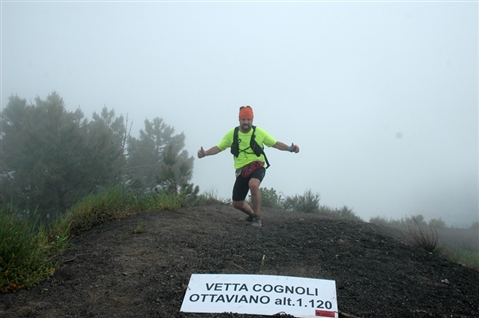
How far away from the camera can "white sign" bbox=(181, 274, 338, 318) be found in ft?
11.0

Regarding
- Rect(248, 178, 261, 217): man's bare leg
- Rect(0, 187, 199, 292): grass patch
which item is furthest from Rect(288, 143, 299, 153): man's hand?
Rect(0, 187, 199, 292): grass patch

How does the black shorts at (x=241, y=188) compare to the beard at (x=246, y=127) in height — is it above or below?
below

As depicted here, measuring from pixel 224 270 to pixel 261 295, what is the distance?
1.87 feet

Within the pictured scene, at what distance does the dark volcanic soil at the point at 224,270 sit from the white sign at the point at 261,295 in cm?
10

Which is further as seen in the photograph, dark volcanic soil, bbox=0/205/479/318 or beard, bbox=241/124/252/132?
beard, bbox=241/124/252/132

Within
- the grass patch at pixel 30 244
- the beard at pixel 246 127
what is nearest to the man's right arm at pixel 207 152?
the beard at pixel 246 127

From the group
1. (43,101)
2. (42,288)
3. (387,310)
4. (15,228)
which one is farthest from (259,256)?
(43,101)

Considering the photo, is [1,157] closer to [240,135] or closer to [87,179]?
[87,179]

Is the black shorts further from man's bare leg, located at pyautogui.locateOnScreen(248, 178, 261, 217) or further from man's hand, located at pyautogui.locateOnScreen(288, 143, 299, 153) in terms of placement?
man's hand, located at pyautogui.locateOnScreen(288, 143, 299, 153)

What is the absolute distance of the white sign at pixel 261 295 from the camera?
3361 millimetres

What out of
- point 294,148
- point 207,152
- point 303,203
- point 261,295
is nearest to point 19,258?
point 261,295

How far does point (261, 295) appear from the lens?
353 cm

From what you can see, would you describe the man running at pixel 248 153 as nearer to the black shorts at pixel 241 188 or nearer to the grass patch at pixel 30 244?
the black shorts at pixel 241 188

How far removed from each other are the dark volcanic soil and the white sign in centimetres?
10
